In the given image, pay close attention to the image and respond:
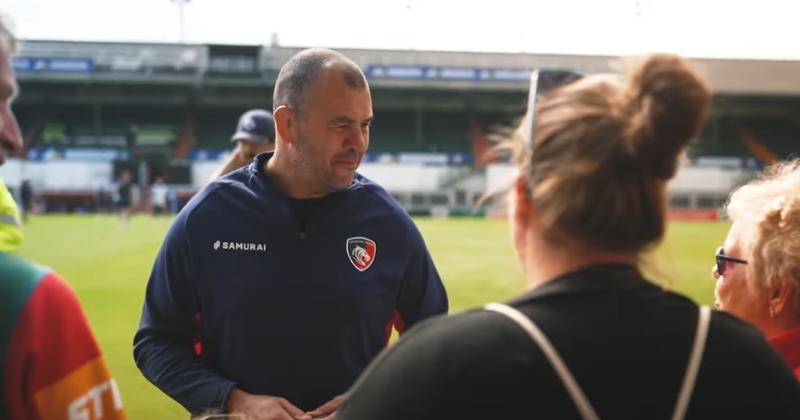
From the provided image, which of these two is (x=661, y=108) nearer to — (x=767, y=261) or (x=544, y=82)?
(x=544, y=82)

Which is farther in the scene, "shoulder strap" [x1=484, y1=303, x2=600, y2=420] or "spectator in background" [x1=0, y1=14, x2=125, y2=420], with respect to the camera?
"spectator in background" [x1=0, y1=14, x2=125, y2=420]

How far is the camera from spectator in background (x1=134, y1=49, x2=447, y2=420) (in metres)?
2.57

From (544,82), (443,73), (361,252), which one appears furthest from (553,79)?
(443,73)

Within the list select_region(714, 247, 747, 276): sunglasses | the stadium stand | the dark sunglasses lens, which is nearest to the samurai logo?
select_region(714, 247, 747, 276): sunglasses

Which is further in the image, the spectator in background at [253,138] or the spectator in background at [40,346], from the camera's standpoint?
the spectator in background at [253,138]

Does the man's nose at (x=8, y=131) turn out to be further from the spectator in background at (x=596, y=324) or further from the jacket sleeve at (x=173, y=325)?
the jacket sleeve at (x=173, y=325)

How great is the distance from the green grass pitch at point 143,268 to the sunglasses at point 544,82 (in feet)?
0.93

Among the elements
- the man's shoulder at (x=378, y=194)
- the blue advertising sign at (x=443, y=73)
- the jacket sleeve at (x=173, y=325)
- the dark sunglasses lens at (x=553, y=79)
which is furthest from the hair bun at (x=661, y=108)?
the blue advertising sign at (x=443, y=73)

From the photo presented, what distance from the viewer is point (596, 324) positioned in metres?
Result: 1.21

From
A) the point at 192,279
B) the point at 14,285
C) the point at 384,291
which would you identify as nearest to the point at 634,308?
the point at 14,285

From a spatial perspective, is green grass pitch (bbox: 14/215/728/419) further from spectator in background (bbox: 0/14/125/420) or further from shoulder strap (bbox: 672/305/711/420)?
spectator in background (bbox: 0/14/125/420)

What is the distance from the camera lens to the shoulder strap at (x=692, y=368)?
4.00ft

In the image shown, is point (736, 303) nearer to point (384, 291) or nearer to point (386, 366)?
point (384, 291)

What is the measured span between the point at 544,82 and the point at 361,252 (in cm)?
142
